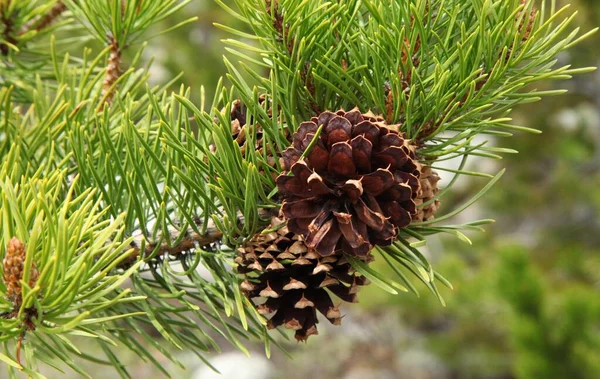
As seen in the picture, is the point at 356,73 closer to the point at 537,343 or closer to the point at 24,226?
the point at 24,226

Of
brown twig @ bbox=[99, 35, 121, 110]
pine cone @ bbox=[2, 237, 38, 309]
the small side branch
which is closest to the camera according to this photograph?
pine cone @ bbox=[2, 237, 38, 309]

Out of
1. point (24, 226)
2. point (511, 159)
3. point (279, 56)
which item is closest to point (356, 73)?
point (279, 56)

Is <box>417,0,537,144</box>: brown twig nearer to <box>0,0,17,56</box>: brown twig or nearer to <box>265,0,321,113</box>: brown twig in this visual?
<box>265,0,321,113</box>: brown twig

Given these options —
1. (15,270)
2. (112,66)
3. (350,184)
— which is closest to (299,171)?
(350,184)

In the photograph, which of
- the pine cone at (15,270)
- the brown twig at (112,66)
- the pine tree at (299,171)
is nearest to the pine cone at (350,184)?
the pine tree at (299,171)

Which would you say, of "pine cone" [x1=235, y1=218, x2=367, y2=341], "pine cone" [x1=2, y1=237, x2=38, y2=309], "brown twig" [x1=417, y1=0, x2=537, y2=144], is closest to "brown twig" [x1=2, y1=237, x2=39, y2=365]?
"pine cone" [x1=2, y1=237, x2=38, y2=309]

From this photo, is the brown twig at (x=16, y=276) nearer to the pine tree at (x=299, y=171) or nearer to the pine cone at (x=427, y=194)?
the pine tree at (x=299, y=171)
